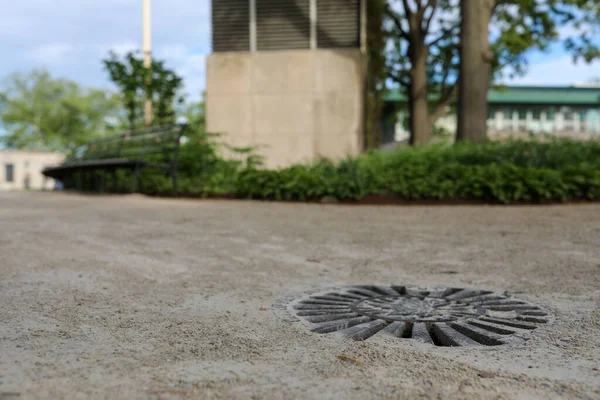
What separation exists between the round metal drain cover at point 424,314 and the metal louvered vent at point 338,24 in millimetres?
10429

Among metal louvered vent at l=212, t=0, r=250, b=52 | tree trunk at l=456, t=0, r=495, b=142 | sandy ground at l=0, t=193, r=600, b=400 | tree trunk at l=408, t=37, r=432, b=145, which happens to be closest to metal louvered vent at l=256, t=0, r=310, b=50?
metal louvered vent at l=212, t=0, r=250, b=52

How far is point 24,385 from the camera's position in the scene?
5.98 feet

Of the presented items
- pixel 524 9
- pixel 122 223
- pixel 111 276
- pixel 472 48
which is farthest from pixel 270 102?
pixel 111 276

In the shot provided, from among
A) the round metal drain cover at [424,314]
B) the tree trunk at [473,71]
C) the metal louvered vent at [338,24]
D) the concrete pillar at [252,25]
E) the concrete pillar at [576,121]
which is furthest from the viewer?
the concrete pillar at [576,121]

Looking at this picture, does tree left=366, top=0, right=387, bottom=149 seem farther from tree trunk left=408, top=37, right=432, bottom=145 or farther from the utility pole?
the utility pole

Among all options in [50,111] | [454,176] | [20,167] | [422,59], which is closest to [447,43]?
[422,59]

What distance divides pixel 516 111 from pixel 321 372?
116ft

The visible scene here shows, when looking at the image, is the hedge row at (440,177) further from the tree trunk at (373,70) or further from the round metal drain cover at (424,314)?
the tree trunk at (373,70)

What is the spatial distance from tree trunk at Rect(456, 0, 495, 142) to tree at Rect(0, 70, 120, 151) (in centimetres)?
3742

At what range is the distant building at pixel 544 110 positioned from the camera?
108 feet

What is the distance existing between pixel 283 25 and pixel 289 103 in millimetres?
1995

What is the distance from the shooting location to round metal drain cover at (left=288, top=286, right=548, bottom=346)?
246 centimetres

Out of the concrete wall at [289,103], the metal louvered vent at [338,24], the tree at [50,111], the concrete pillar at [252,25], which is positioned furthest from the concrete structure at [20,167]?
the metal louvered vent at [338,24]

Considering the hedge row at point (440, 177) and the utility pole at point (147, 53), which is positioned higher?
the utility pole at point (147, 53)
